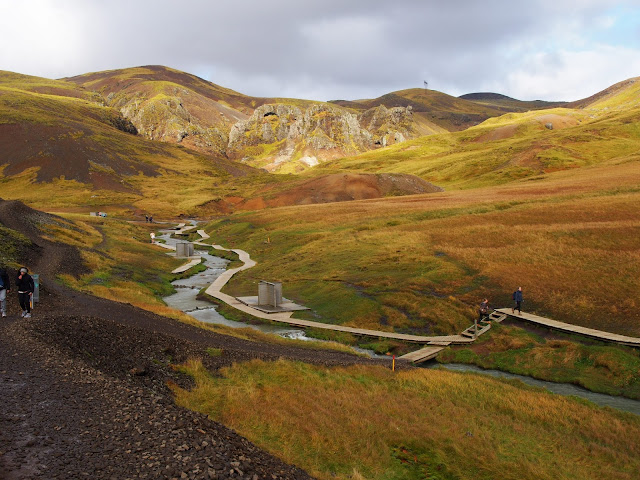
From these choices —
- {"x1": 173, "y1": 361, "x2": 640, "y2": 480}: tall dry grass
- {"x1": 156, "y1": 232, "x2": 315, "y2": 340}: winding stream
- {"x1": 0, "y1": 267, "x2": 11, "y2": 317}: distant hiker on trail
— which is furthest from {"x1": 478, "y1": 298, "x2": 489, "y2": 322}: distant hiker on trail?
{"x1": 0, "y1": 267, "x2": 11, "y2": 317}: distant hiker on trail

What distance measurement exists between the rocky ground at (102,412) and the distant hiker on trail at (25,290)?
469 mm

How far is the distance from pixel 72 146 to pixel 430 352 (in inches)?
7537

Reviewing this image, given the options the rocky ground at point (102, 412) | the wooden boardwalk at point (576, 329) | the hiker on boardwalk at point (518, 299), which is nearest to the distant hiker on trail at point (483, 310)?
the wooden boardwalk at point (576, 329)

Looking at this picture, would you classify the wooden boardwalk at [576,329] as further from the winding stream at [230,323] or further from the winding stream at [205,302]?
the winding stream at [205,302]

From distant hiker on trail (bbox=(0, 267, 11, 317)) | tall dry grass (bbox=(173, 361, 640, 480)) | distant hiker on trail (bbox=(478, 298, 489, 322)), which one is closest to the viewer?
tall dry grass (bbox=(173, 361, 640, 480))

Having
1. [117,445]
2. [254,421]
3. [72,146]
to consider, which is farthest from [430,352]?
[72,146]

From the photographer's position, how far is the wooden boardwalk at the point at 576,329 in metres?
29.5

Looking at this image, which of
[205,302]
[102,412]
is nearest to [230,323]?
[205,302]

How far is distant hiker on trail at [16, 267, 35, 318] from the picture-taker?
72.9 ft

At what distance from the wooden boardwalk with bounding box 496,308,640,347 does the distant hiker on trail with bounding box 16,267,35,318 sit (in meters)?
33.1

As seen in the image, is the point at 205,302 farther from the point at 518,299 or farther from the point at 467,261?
the point at 518,299

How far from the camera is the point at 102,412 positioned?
1257cm

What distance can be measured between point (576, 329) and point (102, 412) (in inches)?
1235

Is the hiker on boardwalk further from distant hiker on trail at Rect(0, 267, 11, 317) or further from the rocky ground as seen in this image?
distant hiker on trail at Rect(0, 267, 11, 317)
